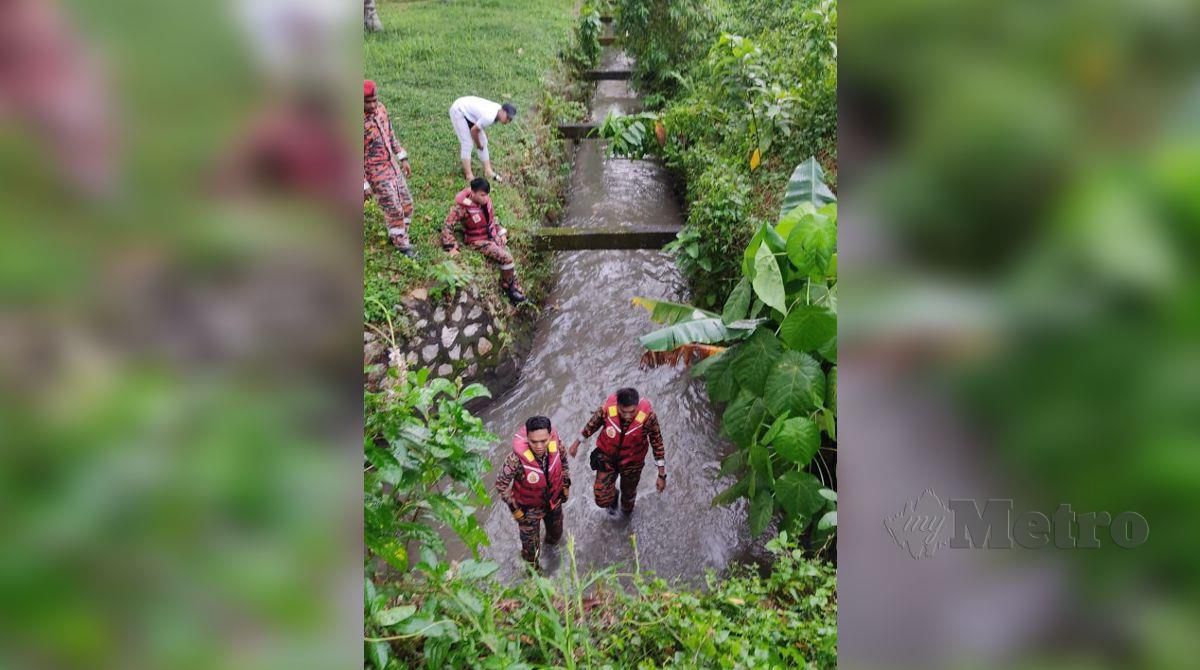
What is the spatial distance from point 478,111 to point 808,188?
402cm

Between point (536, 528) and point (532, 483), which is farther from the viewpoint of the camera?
point (536, 528)

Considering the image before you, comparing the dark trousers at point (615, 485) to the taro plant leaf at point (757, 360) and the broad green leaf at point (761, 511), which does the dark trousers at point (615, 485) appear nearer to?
the broad green leaf at point (761, 511)

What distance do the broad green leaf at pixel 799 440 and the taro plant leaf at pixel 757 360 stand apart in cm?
38

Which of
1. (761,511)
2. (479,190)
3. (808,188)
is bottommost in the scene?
(761,511)

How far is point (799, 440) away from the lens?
4.18m

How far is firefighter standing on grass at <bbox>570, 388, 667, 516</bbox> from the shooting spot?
4855mm

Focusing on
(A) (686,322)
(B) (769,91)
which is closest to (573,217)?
(B) (769,91)

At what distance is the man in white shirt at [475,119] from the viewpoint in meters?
7.68

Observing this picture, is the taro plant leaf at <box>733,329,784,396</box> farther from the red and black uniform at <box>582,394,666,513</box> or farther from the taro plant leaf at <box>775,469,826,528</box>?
the red and black uniform at <box>582,394,666,513</box>

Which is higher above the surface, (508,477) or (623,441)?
(623,441)

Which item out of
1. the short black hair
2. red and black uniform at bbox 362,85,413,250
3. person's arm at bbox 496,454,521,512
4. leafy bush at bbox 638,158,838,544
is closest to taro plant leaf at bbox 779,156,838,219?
leafy bush at bbox 638,158,838,544
